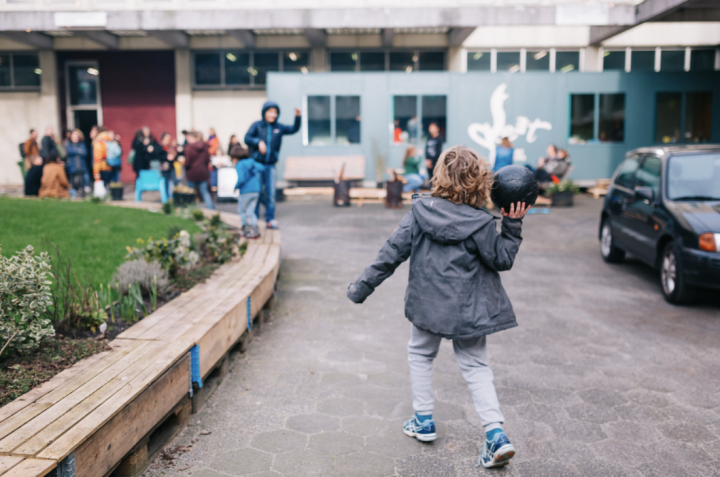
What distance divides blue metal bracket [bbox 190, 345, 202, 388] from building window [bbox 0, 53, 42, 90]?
23465 mm

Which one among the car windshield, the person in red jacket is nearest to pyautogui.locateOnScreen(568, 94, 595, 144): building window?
the person in red jacket

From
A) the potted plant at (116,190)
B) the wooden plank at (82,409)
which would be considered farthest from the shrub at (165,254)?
the potted plant at (116,190)

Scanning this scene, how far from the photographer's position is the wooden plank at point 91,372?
3041 millimetres

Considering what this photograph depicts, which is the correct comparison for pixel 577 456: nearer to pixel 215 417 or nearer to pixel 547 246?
pixel 215 417

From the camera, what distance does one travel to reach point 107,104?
77.7 ft

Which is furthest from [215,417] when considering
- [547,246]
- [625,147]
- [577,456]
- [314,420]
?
[625,147]

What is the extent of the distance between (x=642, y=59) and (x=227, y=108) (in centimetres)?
1569

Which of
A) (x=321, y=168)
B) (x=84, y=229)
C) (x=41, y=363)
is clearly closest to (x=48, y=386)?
(x=41, y=363)

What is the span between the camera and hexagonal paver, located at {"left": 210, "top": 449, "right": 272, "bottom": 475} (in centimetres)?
329

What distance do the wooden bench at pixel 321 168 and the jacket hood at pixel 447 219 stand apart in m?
14.9

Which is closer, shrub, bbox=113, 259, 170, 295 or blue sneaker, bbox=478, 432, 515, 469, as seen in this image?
blue sneaker, bbox=478, 432, 515, 469

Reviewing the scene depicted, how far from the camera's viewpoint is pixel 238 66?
76.4ft

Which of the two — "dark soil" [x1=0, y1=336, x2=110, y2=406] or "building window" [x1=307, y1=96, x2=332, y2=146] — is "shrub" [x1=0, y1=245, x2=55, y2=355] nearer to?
"dark soil" [x1=0, y1=336, x2=110, y2=406]

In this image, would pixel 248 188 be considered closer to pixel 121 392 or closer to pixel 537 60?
pixel 121 392
